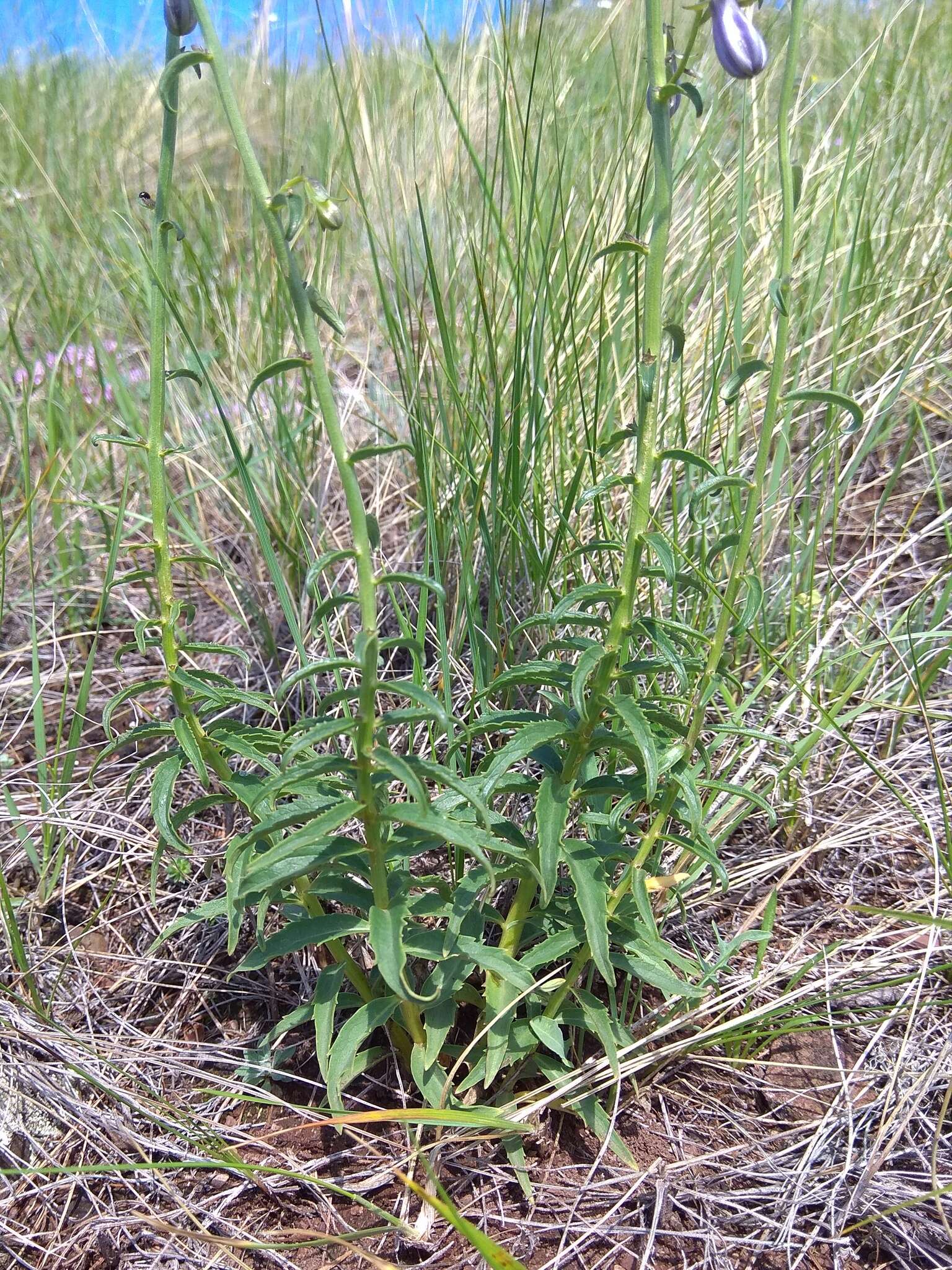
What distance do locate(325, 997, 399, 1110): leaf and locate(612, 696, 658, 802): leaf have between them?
0.50 metres

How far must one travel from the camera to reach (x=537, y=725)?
1193mm

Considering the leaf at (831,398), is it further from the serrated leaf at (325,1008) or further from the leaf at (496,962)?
the serrated leaf at (325,1008)

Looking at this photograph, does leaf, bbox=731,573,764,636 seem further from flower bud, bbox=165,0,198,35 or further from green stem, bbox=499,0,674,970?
flower bud, bbox=165,0,198,35

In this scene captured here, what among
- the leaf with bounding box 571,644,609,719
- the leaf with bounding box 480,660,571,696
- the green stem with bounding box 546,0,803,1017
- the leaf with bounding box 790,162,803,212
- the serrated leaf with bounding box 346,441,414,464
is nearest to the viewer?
the serrated leaf with bounding box 346,441,414,464

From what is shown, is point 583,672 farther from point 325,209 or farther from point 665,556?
point 325,209

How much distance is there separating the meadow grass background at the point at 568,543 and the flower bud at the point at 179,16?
0.55m

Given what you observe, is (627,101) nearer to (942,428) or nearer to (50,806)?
(942,428)

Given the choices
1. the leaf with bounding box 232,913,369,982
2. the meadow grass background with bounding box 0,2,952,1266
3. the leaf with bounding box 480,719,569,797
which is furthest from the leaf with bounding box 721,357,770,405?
the leaf with bounding box 232,913,369,982

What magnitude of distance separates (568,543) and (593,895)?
0.93 meters

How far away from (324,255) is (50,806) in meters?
1.73

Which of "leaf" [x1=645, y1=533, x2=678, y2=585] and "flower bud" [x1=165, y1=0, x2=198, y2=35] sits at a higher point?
"flower bud" [x1=165, y1=0, x2=198, y2=35]

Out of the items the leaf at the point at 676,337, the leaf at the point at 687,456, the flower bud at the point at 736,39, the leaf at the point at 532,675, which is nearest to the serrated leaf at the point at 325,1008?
the leaf at the point at 532,675

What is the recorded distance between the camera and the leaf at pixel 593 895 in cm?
118

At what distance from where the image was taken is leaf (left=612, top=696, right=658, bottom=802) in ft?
3.65
